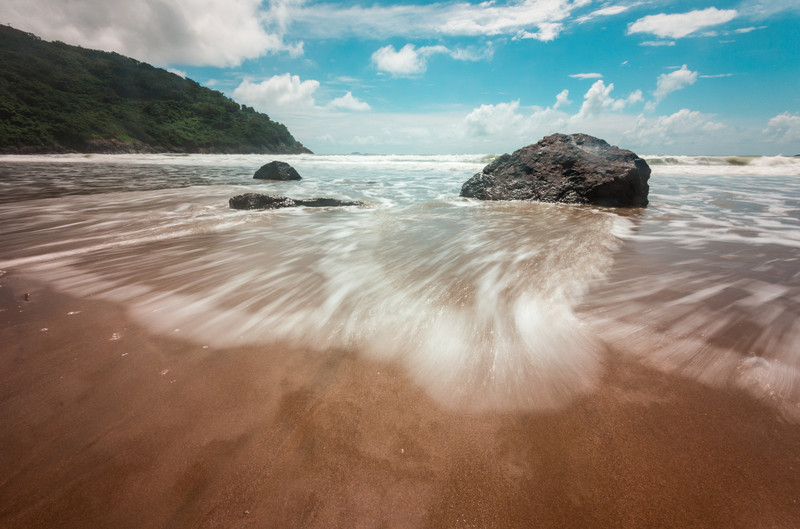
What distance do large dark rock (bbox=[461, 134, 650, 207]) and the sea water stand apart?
1.86 meters

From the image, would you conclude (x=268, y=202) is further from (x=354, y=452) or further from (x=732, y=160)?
(x=732, y=160)

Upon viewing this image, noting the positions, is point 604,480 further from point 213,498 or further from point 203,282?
point 203,282

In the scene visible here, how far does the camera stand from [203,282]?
2.75m

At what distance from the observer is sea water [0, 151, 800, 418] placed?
170 centimetres

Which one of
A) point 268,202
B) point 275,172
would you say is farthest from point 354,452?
point 275,172

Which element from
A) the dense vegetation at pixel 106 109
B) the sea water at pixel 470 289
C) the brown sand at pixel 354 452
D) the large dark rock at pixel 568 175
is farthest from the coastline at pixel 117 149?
the brown sand at pixel 354 452

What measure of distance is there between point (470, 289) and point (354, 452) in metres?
1.72

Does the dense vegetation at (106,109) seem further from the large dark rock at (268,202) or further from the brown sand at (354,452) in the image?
the brown sand at (354,452)

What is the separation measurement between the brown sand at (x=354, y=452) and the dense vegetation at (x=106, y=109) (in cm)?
4751

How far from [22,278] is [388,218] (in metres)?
4.34

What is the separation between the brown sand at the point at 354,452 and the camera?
992mm

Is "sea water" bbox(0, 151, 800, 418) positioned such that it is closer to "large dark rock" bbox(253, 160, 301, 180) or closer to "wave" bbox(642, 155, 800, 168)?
"large dark rock" bbox(253, 160, 301, 180)

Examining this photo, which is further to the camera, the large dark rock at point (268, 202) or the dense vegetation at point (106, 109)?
the dense vegetation at point (106, 109)

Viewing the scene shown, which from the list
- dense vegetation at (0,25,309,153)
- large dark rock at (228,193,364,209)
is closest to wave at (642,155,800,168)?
large dark rock at (228,193,364,209)
